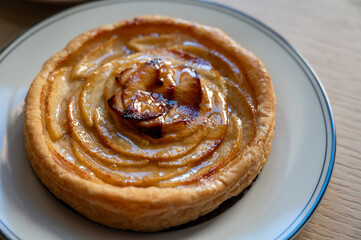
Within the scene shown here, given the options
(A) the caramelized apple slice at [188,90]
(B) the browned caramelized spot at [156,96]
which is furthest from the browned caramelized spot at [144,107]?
(A) the caramelized apple slice at [188,90]

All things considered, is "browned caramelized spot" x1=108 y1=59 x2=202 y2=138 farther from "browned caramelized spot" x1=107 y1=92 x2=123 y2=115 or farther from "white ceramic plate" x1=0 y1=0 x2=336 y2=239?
"white ceramic plate" x1=0 y1=0 x2=336 y2=239

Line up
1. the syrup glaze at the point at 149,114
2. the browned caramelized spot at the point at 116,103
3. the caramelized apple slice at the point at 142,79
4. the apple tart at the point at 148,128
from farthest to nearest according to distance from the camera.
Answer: the caramelized apple slice at the point at 142,79, the browned caramelized spot at the point at 116,103, the syrup glaze at the point at 149,114, the apple tart at the point at 148,128

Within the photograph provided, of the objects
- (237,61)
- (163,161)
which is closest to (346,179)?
(237,61)

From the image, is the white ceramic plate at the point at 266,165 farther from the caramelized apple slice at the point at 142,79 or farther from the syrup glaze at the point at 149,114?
the caramelized apple slice at the point at 142,79

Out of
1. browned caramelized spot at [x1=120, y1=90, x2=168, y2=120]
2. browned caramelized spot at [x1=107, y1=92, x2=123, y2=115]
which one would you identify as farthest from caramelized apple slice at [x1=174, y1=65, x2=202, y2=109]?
browned caramelized spot at [x1=107, y1=92, x2=123, y2=115]

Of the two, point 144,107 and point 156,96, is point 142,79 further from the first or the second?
point 144,107
